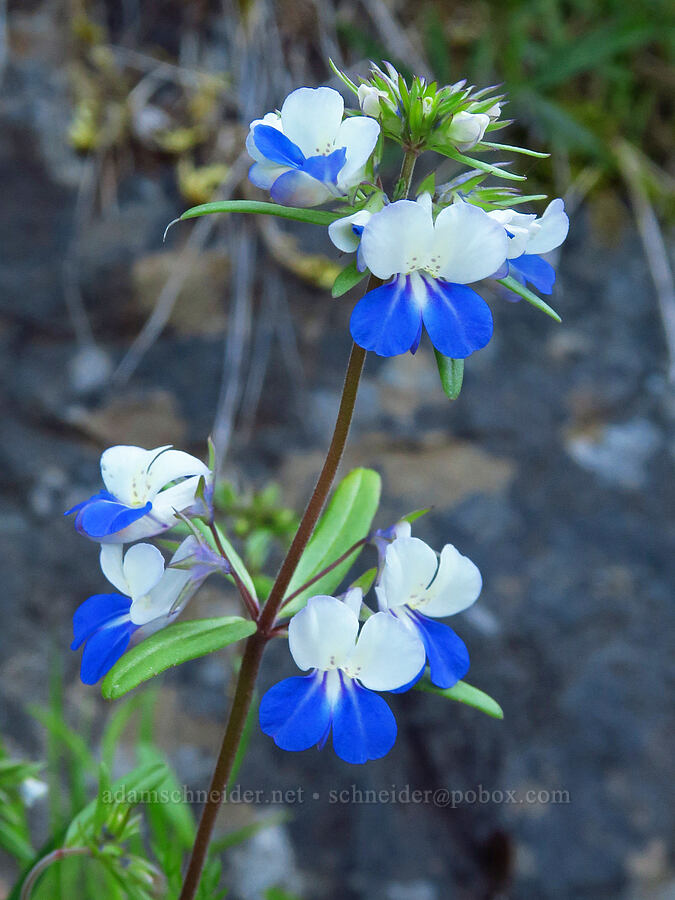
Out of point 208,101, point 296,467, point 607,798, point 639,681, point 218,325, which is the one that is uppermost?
point 208,101

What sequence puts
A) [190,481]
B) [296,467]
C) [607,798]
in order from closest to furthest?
[190,481] → [607,798] → [296,467]

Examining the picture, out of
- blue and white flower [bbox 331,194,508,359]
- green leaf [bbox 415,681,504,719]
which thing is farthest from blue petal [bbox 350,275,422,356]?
green leaf [bbox 415,681,504,719]

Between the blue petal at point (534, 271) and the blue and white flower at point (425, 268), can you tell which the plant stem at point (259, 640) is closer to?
the blue and white flower at point (425, 268)

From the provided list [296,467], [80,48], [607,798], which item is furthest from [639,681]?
[80,48]

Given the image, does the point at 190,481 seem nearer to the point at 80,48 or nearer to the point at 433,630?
the point at 433,630

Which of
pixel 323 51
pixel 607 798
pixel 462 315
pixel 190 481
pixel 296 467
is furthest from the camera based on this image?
pixel 323 51

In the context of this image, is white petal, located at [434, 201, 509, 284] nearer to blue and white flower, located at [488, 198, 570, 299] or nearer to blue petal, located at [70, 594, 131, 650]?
blue and white flower, located at [488, 198, 570, 299]

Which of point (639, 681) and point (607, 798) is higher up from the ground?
point (639, 681)

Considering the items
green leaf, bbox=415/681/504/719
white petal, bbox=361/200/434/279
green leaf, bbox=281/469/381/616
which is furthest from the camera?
green leaf, bbox=281/469/381/616
